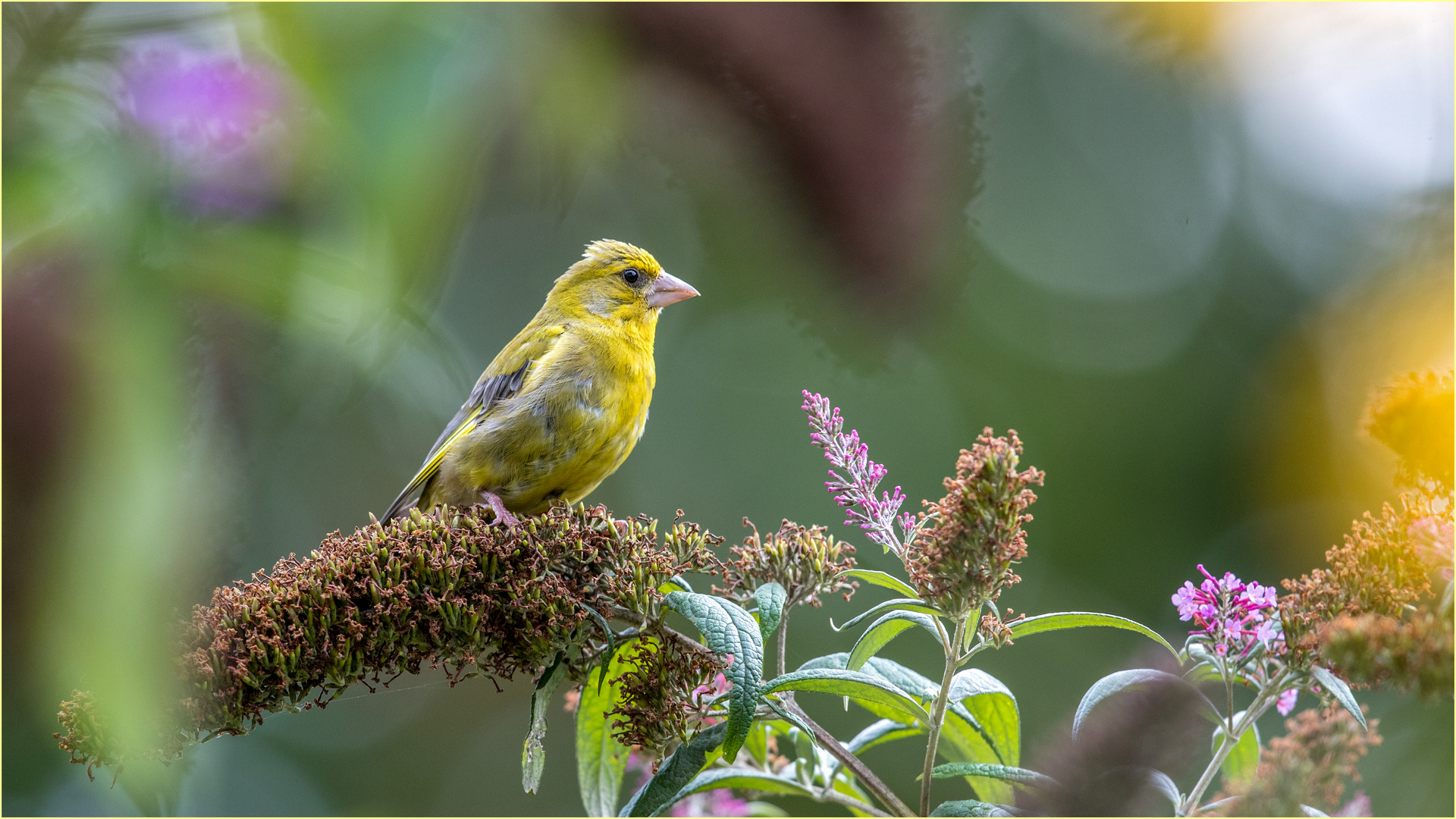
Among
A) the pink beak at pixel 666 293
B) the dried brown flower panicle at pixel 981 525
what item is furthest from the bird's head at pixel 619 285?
the dried brown flower panicle at pixel 981 525

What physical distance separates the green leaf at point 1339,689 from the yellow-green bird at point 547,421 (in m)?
2.54

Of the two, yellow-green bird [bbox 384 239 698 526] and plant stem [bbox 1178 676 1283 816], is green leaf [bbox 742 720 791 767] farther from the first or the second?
yellow-green bird [bbox 384 239 698 526]

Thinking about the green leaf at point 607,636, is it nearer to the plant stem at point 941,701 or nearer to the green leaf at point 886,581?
the green leaf at point 886,581

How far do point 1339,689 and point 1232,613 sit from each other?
8.8 inches

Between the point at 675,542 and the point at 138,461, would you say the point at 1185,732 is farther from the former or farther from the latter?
the point at 138,461

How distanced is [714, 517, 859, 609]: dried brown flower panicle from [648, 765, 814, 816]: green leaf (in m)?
0.39

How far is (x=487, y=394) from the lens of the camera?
14.5ft

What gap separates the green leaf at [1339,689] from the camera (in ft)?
5.94

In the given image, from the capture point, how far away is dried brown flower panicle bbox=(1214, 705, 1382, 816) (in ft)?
5.12

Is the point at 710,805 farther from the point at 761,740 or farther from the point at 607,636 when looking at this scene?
the point at 607,636

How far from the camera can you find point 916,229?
236 inches

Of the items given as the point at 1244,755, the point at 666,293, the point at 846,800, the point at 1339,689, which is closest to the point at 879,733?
the point at 846,800

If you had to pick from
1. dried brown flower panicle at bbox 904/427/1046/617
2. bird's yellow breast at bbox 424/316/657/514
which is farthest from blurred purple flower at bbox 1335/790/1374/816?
bird's yellow breast at bbox 424/316/657/514

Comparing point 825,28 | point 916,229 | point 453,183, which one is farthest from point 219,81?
point 916,229
